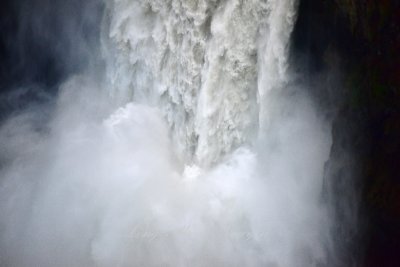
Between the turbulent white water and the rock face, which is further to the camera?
the turbulent white water

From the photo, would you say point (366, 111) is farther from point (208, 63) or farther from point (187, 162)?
point (187, 162)

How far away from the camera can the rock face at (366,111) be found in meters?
6.56

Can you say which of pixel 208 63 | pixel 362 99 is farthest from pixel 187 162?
pixel 362 99

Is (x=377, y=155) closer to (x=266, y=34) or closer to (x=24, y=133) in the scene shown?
(x=266, y=34)

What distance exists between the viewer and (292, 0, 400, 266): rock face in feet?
21.5

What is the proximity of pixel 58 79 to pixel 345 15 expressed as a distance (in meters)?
11.1

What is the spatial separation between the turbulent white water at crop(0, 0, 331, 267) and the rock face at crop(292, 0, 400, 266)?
0.89 metres

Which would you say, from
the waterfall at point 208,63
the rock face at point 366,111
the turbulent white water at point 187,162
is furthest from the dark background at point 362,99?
the waterfall at point 208,63

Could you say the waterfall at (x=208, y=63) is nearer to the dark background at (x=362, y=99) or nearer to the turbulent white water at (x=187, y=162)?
the turbulent white water at (x=187, y=162)

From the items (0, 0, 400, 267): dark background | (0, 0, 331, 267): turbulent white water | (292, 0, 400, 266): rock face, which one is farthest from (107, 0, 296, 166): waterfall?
(292, 0, 400, 266): rock face

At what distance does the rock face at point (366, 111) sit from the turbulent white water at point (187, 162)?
0.89 metres

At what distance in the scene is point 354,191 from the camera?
24.3 feet

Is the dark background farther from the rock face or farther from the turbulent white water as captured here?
the turbulent white water

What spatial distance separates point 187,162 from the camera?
11.3m
